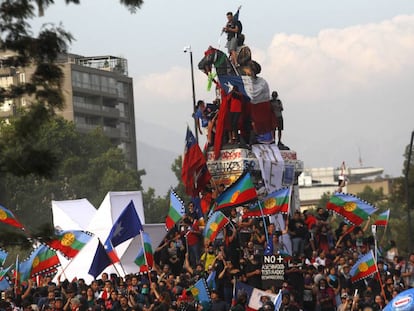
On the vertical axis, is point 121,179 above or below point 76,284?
above

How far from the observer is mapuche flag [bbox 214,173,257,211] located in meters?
36.9

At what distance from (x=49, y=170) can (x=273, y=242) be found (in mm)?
15904

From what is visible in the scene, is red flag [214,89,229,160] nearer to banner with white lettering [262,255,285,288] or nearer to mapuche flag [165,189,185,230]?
mapuche flag [165,189,185,230]

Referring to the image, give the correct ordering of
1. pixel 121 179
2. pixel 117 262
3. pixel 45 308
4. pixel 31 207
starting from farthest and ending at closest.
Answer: pixel 121 179 < pixel 31 207 < pixel 117 262 < pixel 45 308

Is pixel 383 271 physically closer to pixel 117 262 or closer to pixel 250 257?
pixel 250 257

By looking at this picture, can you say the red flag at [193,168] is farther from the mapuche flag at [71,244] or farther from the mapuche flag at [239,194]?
the mapuche flag at [71,244]

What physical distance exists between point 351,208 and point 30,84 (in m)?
21.9

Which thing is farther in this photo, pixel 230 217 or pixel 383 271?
pixel 230 217

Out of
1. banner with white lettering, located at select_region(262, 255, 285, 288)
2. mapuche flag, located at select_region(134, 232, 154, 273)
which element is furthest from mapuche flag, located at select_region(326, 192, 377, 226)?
banner with white lettering, located at select_region(262, 255, 285, 288)

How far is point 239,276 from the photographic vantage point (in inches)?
1321

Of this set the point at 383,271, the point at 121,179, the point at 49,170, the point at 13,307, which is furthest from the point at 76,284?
the point at 121,179

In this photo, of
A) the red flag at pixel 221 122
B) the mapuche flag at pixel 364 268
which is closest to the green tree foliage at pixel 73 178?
the red flag at pixel 221 122

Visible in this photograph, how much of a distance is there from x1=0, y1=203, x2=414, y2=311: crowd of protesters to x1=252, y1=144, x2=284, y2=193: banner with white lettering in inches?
92.4

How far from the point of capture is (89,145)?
95.2 metres
